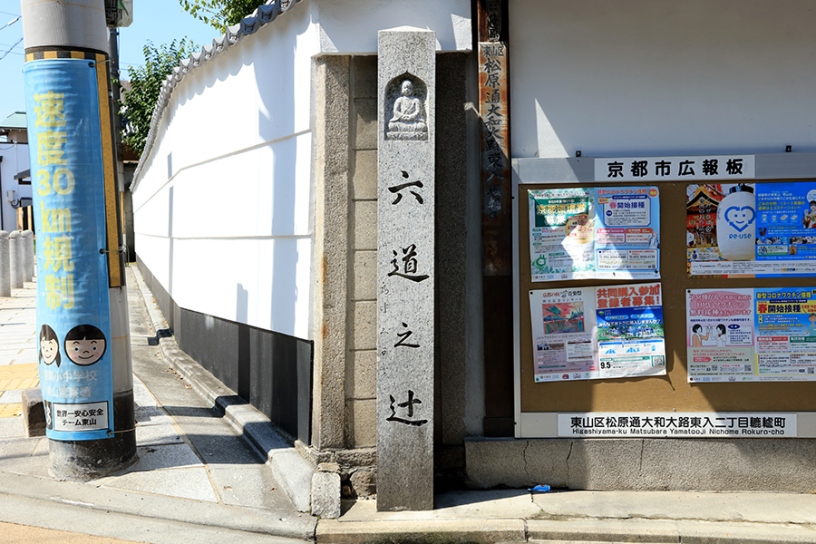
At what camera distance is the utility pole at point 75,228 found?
625 cm

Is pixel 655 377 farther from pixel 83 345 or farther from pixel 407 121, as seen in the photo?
pixel 83 345

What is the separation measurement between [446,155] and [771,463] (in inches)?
140

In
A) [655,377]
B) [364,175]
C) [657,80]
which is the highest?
[657,80]

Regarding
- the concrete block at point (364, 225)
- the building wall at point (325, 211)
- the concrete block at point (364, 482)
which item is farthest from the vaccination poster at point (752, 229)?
the concrete block at point (364, 482)

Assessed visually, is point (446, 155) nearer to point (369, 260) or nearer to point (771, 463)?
point (369, 260)

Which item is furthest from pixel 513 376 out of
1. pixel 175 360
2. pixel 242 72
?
pixel 175 360

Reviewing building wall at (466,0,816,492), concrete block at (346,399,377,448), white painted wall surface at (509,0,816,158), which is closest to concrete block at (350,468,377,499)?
concrete block at (346,399,377,448)

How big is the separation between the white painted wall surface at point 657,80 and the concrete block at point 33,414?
16.0 ft

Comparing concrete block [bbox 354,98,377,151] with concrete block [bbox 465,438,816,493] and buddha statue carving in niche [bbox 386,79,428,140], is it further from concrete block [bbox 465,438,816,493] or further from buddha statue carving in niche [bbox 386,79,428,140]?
concrete block [bbox 465,438,816,493]

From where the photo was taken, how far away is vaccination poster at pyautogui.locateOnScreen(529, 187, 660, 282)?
645cm

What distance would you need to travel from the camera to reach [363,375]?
21.1ft

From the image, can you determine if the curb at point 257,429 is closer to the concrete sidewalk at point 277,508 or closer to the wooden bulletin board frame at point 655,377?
the concrete sidewalk at point 277,508

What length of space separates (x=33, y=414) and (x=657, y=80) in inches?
245

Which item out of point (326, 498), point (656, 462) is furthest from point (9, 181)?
point (656, 462)
